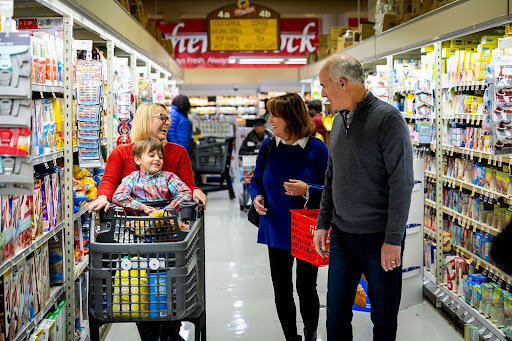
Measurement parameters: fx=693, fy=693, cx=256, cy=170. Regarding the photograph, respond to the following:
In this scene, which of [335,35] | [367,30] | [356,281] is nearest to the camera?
[356,281]

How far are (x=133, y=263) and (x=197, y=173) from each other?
962 centimetres

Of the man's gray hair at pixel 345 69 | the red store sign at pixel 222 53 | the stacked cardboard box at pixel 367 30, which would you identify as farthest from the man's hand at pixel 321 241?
the red store sign at pixel 222 53

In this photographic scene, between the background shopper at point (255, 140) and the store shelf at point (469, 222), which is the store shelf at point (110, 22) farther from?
the store shelf at point (469, 222)

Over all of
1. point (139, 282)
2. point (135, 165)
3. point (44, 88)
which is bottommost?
point (139, 282)

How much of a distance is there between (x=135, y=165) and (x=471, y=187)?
2675 millimetres

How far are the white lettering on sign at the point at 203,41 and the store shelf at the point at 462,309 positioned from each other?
51.5 feet

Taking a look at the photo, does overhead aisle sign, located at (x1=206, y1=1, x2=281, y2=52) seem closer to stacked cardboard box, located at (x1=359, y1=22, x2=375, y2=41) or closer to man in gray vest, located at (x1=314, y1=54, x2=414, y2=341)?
stacked cardboard box, located at (x1=359, y1=22, x2=375, y2=41)

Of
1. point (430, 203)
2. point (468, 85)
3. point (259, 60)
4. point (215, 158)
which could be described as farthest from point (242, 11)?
point (468, 85)

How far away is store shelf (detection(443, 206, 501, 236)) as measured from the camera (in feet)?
16.2

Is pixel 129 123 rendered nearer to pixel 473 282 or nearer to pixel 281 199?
pixel 281 199

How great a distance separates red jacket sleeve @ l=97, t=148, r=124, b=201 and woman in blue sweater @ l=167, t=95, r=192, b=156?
5.79m

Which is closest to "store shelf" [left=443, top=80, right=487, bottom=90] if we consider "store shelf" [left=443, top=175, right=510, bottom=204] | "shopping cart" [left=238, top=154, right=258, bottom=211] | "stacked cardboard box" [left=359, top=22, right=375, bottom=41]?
"store shelf" [left=443, top=175, right=510, bottom=204]

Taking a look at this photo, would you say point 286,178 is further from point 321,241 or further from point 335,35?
point 335,35

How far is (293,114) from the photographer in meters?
4.13
